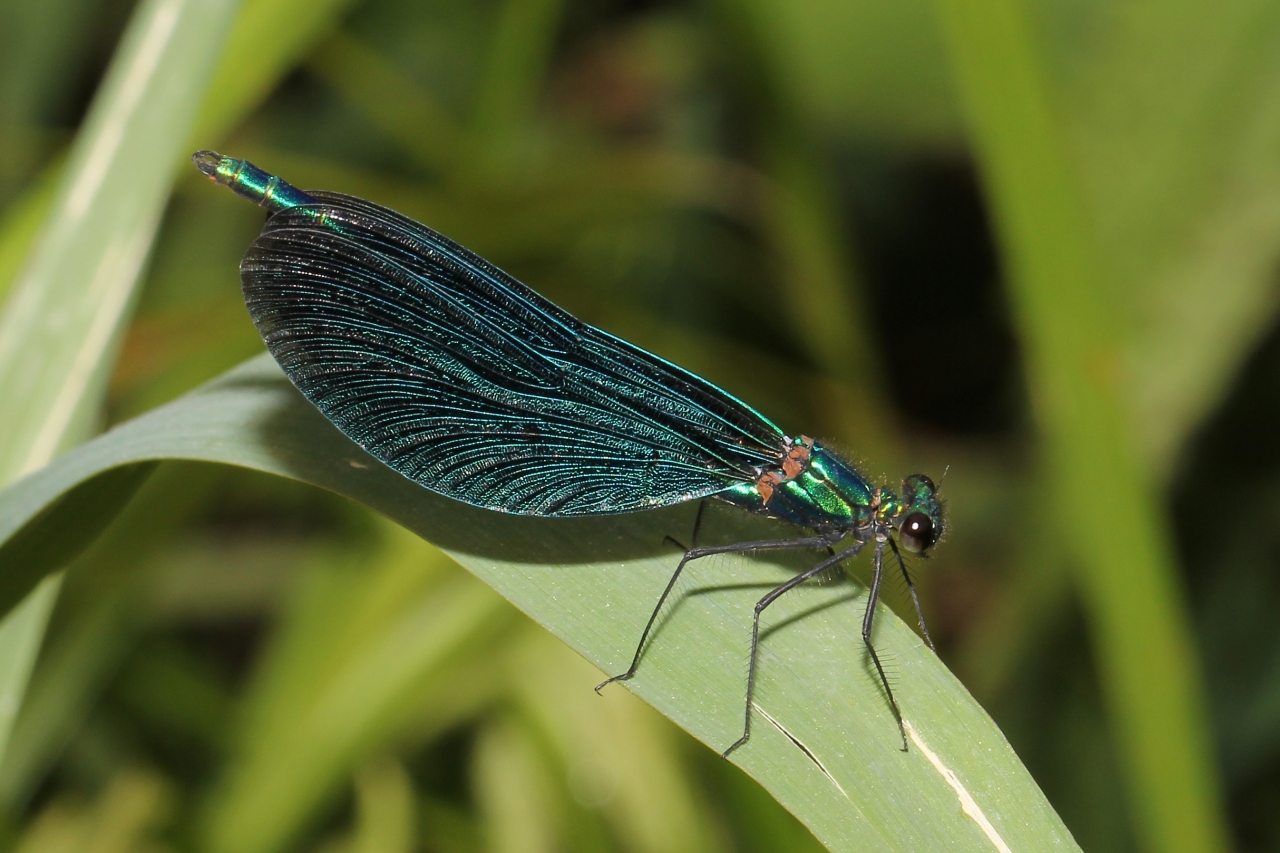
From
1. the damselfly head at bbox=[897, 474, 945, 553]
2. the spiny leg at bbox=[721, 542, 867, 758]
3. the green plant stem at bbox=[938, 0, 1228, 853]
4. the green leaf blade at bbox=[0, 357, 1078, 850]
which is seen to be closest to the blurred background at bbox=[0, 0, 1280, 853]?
the green plant stem at bbox=[938, 0, 1228, 853]

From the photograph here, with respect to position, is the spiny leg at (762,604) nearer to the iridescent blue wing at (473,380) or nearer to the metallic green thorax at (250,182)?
the iridescent blue wing at (473,380)

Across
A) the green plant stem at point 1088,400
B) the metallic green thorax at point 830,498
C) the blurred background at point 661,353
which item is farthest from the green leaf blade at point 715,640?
the green plant stem at point 1088,400

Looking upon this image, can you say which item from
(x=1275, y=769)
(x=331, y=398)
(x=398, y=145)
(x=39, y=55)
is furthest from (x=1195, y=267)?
(x=39, y=55)

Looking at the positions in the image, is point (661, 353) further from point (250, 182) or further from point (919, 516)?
point (250, 182)

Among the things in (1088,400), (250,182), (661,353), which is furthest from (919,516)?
(250,182)

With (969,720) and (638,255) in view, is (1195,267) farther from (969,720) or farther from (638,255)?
(969,720)

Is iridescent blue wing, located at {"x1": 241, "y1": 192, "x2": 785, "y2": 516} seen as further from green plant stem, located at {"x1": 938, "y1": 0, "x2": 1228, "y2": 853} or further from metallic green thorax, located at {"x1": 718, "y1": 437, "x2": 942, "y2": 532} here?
green plant stem, located at {"x1": 938, "y1": 0, "x2": 1228, "y2": 853}

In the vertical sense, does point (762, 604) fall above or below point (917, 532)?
below
